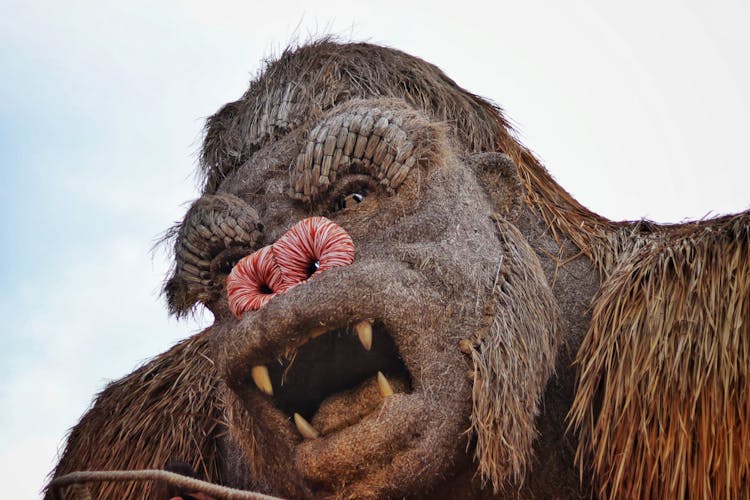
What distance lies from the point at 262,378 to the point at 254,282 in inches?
13.9

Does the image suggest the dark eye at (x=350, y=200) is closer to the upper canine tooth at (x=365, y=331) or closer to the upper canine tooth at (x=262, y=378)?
the upper canine tooth at (x=365, y=331)

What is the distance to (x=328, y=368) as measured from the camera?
11.6 ft

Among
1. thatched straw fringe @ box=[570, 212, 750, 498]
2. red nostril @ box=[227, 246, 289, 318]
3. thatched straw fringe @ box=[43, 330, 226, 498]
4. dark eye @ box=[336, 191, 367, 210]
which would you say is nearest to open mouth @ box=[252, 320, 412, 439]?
red nostril @ box=[227, 246, 289, 318]

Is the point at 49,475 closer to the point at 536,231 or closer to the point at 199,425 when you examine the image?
the point at 199,425

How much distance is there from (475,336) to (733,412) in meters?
0.83

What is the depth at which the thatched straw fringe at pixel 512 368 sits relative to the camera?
3.36 meters

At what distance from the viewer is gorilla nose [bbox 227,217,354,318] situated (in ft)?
11.9

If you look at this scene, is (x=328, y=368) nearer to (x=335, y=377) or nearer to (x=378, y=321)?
(x=335, y=377)

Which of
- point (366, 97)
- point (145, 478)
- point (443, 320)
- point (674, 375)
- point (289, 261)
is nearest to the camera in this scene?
point (145, 478)

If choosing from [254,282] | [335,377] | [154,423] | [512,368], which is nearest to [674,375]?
[512,368]

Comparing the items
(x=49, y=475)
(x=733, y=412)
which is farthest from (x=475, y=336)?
(x=49, y=475)

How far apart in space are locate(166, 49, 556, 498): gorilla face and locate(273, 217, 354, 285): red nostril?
36 millimetres

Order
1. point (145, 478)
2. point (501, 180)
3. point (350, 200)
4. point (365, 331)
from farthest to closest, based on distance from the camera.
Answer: point (501, 180), point (350, 200), point (365, 331), point (145, 478)

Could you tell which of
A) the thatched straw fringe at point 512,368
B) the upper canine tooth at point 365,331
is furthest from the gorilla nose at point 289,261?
the thatched straw fringe at point 512,368
